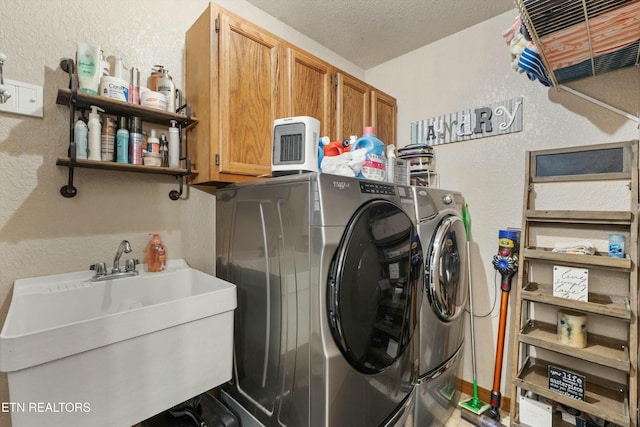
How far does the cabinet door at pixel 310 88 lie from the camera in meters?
1.84

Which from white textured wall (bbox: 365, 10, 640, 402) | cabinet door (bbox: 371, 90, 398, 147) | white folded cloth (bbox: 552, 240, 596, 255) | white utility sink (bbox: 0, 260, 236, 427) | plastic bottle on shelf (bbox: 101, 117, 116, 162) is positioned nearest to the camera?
white utility sink (bbox: 0, 260, 236, 427)

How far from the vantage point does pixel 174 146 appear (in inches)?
61.0

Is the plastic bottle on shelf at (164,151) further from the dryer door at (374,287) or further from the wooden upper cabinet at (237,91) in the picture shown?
the dryer door at (374,287)

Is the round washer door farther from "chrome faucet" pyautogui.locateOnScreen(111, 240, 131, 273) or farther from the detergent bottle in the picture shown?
"chrome faucet" pyautogui.locateOnScreen(111, 240, 131, 273)

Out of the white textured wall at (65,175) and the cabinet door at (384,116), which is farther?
the cabinet door at (384,116)

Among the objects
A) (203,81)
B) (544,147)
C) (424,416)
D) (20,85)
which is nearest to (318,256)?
(203,81)

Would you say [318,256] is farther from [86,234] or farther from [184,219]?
[86,234]

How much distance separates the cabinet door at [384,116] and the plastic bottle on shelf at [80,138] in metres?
1.96

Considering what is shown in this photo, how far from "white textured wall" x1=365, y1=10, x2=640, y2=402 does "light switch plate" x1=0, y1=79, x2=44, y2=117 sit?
2555mm

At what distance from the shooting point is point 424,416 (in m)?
1.62

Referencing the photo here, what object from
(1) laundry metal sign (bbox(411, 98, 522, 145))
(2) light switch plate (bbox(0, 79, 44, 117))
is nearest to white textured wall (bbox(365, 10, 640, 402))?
(1) laundry metal sign (bbox(411, 98, 522, 145))

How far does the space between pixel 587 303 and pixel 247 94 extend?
2.21 metres

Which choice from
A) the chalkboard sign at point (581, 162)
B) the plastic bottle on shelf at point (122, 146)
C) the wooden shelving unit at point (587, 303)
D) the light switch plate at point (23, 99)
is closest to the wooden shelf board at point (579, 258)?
the wooden shelving unit at point (587, 303)

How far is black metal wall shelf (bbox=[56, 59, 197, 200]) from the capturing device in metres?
1.21
